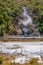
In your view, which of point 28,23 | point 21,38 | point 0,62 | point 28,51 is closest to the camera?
point 0,62

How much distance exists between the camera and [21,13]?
45406mm

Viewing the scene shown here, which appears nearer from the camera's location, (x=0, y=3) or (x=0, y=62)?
(x=0, y=62)

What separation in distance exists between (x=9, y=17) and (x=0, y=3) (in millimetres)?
3934

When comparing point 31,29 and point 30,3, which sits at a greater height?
point 30,3

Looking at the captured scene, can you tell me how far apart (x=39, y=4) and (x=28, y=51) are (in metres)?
21.6

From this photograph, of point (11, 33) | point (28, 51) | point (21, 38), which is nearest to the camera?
point (28, 51)

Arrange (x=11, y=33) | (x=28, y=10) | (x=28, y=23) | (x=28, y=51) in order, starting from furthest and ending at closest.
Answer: (x=28, y=10) < (x=28, y=23) < (x=11, y=33) < (x=28, y=51)

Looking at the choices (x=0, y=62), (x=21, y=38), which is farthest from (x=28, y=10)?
(x=0, y=62)

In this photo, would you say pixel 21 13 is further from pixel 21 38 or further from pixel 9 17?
pixel 21 38

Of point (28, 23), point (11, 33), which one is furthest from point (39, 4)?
point (11, 33)

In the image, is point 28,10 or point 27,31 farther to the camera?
point 28,10

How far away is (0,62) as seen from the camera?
59.5ft

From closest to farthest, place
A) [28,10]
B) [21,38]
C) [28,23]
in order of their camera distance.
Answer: [21,38]
[28,23]
[28,10]

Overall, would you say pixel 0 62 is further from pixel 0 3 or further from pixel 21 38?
pixel 0 3
